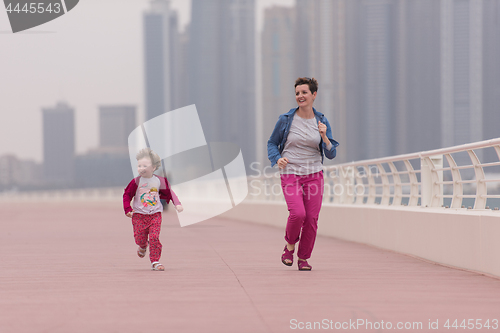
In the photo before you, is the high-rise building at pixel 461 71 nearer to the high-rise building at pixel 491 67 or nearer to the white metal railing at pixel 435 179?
the high-rise building at pixel 491 67

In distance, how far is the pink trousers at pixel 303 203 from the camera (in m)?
7.86

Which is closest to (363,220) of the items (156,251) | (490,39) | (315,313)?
(156,251)

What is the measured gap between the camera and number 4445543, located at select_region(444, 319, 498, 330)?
15.1ft

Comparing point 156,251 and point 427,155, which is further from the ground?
point 427,155

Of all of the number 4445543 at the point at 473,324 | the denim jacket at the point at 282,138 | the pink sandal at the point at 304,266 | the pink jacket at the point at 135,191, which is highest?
the denim jacket at the point at 282,138

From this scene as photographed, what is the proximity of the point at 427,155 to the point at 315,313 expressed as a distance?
201 inches

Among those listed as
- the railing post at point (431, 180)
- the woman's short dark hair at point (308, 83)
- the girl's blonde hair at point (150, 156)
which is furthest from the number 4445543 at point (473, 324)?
the railing post at point (431, 180)

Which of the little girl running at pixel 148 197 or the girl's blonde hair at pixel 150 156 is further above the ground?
the girl's blonde hair at pixel 150 156

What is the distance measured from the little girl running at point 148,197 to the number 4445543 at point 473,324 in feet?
13.2

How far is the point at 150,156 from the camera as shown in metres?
8.34

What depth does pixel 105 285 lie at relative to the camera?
269 inches

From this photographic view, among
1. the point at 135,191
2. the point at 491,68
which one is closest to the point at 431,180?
the point at 135,191

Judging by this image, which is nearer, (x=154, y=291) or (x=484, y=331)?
(x=484, y=331)

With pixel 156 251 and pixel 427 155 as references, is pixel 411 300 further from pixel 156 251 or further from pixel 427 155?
pixel 427 155
